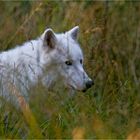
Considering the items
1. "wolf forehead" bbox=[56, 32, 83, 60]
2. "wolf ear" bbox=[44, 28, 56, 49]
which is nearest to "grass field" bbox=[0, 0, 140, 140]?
"wolf forehead" bbox=[56, 32, 83, 60]

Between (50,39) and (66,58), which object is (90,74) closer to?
(66,58)

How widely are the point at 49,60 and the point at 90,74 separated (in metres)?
1.01

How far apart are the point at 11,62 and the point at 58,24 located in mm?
2413

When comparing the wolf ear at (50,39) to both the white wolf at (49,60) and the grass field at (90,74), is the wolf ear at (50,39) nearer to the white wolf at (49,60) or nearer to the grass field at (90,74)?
the white wolf at (49,60)

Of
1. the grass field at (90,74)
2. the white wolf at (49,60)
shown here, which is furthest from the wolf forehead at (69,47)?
the grass field at (90,74)

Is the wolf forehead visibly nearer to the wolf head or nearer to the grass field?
the wolf head

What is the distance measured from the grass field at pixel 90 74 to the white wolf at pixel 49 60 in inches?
9.1

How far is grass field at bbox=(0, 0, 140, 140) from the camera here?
548cm

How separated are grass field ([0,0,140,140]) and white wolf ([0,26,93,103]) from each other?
23 centimetres

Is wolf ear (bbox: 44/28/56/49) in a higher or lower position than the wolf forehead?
higher

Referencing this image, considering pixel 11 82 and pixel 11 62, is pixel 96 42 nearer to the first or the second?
pixel 11 62

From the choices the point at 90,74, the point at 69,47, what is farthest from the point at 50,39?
the point at 90,74

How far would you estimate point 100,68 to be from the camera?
8.09 m

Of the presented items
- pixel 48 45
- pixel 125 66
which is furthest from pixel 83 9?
pixel 48 45
